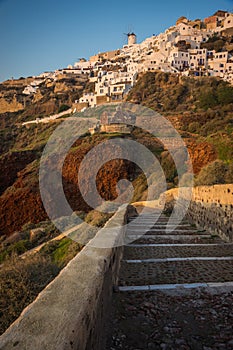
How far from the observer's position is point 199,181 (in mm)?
11438

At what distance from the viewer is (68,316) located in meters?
1.61

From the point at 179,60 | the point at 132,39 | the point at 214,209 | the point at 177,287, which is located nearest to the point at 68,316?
the point at 177,287

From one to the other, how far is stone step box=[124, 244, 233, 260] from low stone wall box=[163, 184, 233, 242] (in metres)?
0.73

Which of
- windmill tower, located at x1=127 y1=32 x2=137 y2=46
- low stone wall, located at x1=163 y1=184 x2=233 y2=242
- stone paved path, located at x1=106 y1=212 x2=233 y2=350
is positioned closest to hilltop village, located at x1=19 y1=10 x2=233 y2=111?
windmill tower, located at x1=127 y1=32 x2=137 y2=46

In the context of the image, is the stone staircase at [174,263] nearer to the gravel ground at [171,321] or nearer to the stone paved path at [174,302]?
the stone paved path at [174,302]

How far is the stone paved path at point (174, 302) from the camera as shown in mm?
2391

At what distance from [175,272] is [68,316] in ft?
9.36

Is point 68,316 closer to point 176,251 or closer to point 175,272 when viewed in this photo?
point 175,272

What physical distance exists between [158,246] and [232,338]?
3.74 meters

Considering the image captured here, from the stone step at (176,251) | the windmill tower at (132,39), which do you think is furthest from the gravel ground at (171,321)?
the windmill tower at (132,39)

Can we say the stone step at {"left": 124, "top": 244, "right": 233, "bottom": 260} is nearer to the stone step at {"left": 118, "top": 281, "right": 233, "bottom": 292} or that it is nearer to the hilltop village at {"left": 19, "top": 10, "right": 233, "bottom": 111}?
the stone step at {"left": 118, "top": 281, "right": 233, "bottom": 292}

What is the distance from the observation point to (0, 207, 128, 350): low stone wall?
1367 mm

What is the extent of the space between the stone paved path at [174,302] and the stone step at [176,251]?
18 mm

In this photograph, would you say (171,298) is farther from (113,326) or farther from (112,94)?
(112,94)
